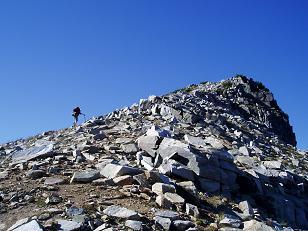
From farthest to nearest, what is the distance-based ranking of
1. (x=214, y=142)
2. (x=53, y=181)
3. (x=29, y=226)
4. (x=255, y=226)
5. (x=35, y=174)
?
1. (x=214, y=142)
2. (x=35, y=174)
3. (x=53, y=181)
4. (x=255, y=226)
5. (x=29, y=226)

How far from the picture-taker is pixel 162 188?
43.2 feet

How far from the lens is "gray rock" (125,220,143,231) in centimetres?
1056

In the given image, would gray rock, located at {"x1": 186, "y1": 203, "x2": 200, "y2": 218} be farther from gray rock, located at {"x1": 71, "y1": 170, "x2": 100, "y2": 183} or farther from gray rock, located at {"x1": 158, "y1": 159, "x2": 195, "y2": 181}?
gray rock, located at {"x1": 71, "y1": 170, "x2": 100, "y2": 183}

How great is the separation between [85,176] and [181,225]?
4194 mm

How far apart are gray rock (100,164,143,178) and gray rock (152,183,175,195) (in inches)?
42.3

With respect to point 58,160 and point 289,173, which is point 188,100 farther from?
point 58,160

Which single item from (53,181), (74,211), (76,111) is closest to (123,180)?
(53,181)

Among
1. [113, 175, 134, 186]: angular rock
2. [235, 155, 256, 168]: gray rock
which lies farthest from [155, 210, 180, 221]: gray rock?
[235, 155, 256, 168]: gray rock

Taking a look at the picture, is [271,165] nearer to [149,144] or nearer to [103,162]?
[149,144]

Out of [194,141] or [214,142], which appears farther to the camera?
[214,142]

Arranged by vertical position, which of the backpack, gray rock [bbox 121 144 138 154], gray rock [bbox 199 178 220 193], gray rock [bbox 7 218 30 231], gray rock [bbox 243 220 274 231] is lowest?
gray rock [bbox 7 218 30 231]

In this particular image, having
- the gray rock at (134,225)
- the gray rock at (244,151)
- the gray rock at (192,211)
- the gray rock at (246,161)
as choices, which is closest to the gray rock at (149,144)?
the gray rock at (246,161)

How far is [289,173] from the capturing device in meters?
21.7

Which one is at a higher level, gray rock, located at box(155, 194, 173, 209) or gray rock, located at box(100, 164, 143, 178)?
gray rock, located at box(100, 164, 143, 178)
